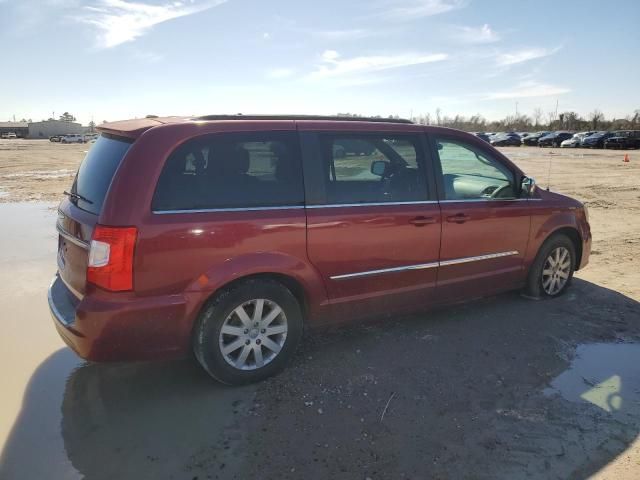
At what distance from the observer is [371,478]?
Result: 2.64 metres

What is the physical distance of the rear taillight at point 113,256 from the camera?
301 cm

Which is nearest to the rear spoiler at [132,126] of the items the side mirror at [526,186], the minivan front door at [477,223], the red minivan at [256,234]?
the red minivan at [256,234]

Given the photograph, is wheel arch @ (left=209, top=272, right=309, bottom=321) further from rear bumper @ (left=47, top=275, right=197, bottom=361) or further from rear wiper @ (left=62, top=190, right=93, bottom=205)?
rear wiper @ (left=62, top=190, right=93, bottom=205)

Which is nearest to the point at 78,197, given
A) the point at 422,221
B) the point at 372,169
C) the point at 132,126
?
the point at 132,126

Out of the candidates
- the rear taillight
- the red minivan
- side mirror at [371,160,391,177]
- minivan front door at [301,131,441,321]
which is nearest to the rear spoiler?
the red minivan

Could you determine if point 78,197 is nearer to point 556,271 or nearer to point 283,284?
point 283,284

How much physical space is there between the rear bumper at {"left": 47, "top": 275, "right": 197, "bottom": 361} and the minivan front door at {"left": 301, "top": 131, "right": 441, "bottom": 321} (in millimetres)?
1041

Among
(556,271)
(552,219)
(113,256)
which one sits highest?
(113,256)

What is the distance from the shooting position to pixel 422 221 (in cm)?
414

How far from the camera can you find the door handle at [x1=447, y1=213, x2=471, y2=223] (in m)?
4.31

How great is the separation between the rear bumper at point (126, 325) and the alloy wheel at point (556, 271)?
3.81 meters

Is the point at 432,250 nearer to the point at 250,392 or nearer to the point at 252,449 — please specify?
the point at 250,392

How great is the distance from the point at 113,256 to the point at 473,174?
3521mm

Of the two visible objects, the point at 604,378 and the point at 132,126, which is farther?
the point at 604,378
